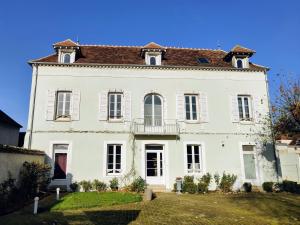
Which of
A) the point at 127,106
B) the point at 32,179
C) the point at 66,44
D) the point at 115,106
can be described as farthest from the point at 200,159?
the point at 66,44

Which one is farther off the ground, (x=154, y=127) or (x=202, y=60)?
(x=202, y=60)

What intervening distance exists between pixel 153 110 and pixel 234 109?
16.9ft

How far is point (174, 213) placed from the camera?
9312 mm

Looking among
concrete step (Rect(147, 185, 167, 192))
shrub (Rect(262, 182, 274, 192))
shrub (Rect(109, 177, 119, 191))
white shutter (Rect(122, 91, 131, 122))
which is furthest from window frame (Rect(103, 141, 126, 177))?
shrub (Rect(262, 182, 274, 192))

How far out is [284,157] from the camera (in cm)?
1819

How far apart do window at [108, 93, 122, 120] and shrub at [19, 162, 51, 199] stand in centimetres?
464

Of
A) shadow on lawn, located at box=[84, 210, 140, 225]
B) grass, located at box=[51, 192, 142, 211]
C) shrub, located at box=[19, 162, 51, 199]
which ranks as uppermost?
shrub, located at box=[19, 162, 51, 199]

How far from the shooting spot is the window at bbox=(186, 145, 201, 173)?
15.5m

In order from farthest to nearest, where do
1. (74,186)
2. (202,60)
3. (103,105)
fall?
(202,60), (103,105), (74,186)

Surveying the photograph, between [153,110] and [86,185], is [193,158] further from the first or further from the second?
[86,185]

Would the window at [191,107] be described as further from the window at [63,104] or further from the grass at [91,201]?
the window at [63,104]

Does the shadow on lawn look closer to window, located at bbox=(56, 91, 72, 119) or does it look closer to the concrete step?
the concrete step

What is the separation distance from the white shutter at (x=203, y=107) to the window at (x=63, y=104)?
8.11 meters

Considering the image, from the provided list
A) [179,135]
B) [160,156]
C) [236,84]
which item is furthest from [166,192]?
[236,84]
